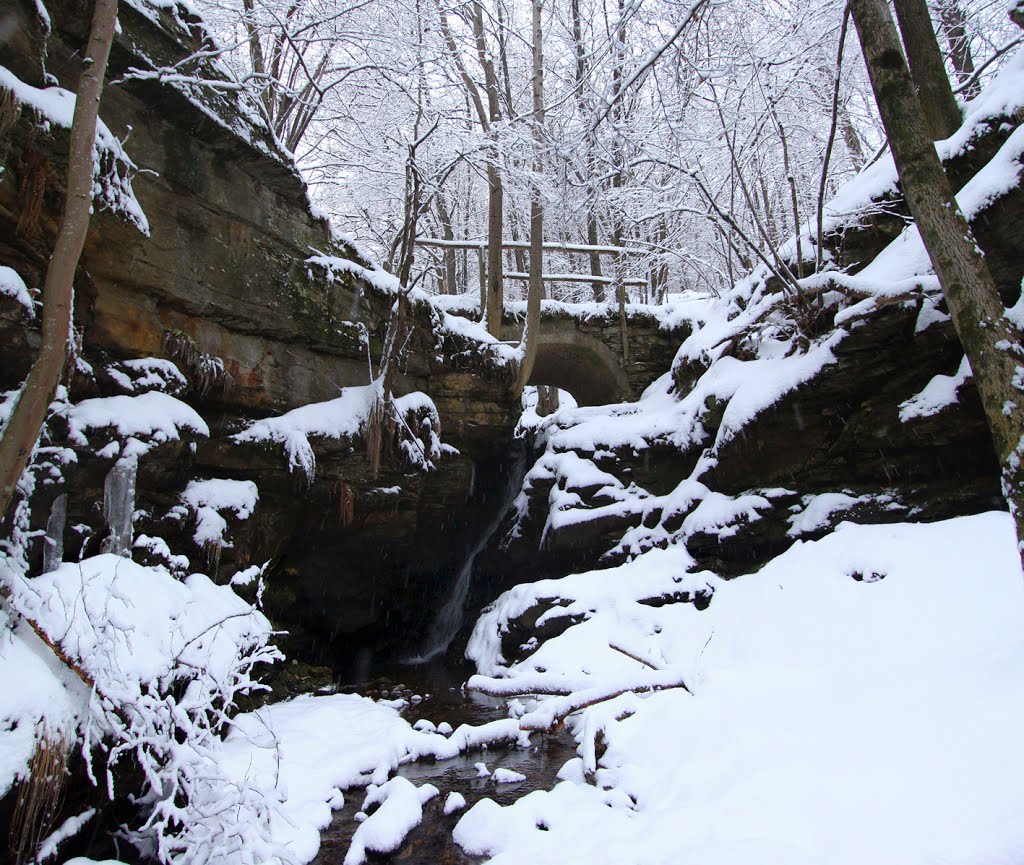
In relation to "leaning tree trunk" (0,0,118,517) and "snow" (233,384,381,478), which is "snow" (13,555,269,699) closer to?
"leaning tree trunk" (0,0,118,517)

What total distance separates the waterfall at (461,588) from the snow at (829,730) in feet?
20.6

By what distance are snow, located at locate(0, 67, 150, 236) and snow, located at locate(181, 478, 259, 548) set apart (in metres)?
3.03

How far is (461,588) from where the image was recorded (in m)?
12.9

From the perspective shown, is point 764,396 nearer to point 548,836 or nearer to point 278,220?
point 548,836

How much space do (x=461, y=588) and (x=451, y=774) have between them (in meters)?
7.94

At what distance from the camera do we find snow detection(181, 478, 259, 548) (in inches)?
283

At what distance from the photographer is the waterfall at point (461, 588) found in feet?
39.3

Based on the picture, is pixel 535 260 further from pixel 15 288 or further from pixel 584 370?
pixel 15 288

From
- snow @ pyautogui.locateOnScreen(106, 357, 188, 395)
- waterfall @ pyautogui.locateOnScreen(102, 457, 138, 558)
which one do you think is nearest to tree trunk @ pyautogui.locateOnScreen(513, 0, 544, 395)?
snow @ pyautogui.locateOnScreen(106, 357, 188, 395)

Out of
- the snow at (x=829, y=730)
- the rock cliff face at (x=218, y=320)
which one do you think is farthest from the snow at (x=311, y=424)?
the snow at (x=829, y=730)

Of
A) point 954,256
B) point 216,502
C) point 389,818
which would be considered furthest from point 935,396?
point 216,502

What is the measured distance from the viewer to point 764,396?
8297 millimetres

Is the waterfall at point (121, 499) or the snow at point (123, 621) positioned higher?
the waterfall at point (121, 499)

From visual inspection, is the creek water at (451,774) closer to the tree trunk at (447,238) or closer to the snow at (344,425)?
the snow at (344,425)
